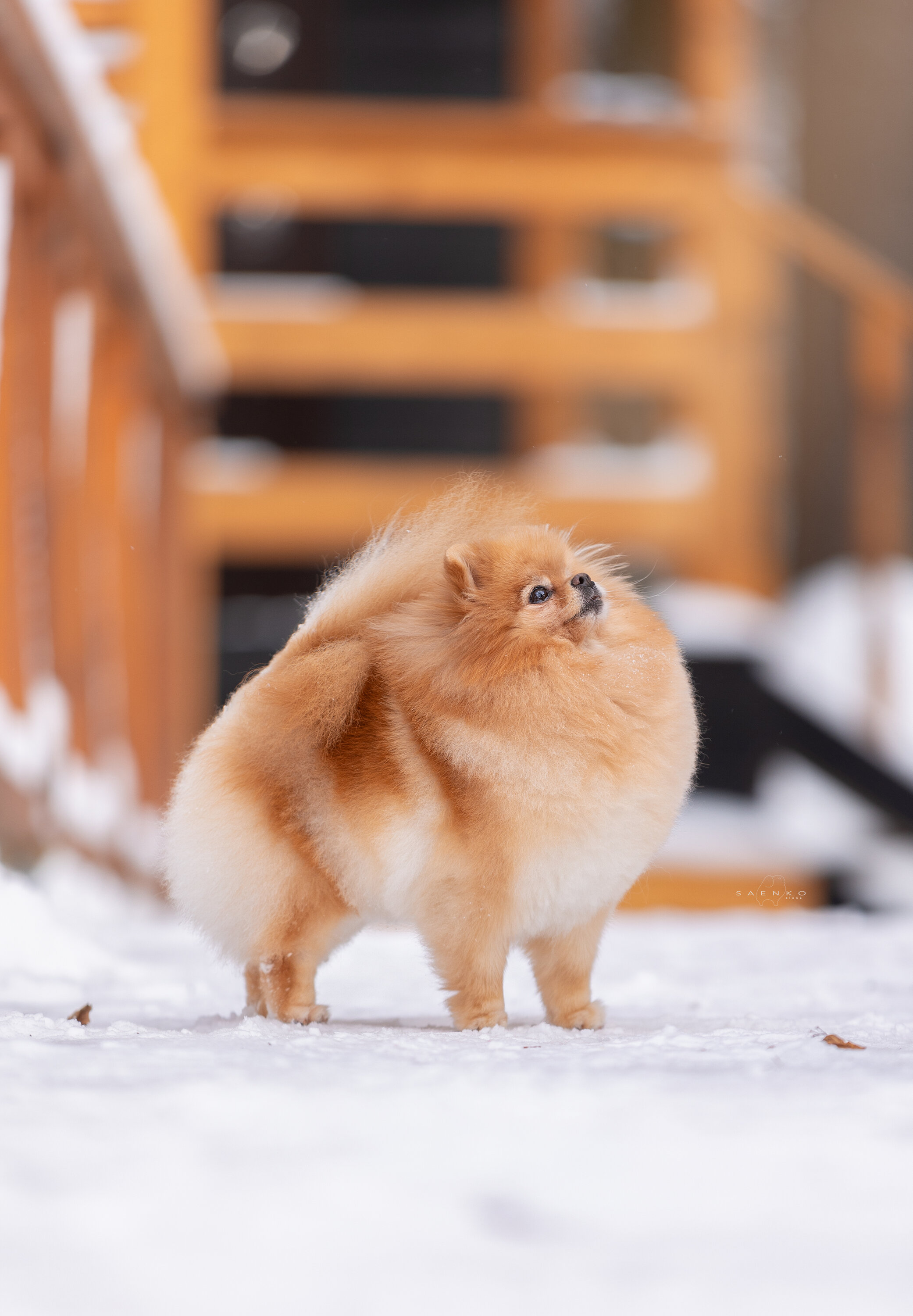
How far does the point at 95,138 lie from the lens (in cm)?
274

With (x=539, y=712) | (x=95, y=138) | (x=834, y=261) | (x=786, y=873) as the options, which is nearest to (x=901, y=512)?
(x=834, y=261)

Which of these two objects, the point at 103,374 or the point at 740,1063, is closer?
the point at 740,1063

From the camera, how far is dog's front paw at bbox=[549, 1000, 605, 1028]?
59.4 inches

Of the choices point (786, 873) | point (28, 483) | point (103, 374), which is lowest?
point (786, 873)

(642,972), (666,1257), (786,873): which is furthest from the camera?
(786,873)

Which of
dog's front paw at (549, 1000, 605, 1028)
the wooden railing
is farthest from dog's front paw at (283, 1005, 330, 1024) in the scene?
the wooden railing

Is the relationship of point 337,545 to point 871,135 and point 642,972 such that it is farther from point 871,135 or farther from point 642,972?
point 642,972

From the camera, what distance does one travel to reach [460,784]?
1.40 metres

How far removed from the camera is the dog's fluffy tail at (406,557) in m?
1.57

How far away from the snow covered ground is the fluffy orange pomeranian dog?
152 mm

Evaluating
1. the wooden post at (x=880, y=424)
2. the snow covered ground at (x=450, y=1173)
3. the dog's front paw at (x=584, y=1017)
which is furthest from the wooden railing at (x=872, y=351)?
the snow covered ground at (x=450, y=1173)

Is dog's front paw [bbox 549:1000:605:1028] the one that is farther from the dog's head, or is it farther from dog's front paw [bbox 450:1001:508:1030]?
the dog's head

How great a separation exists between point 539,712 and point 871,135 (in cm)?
438

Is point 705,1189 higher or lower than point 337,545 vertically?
lower
